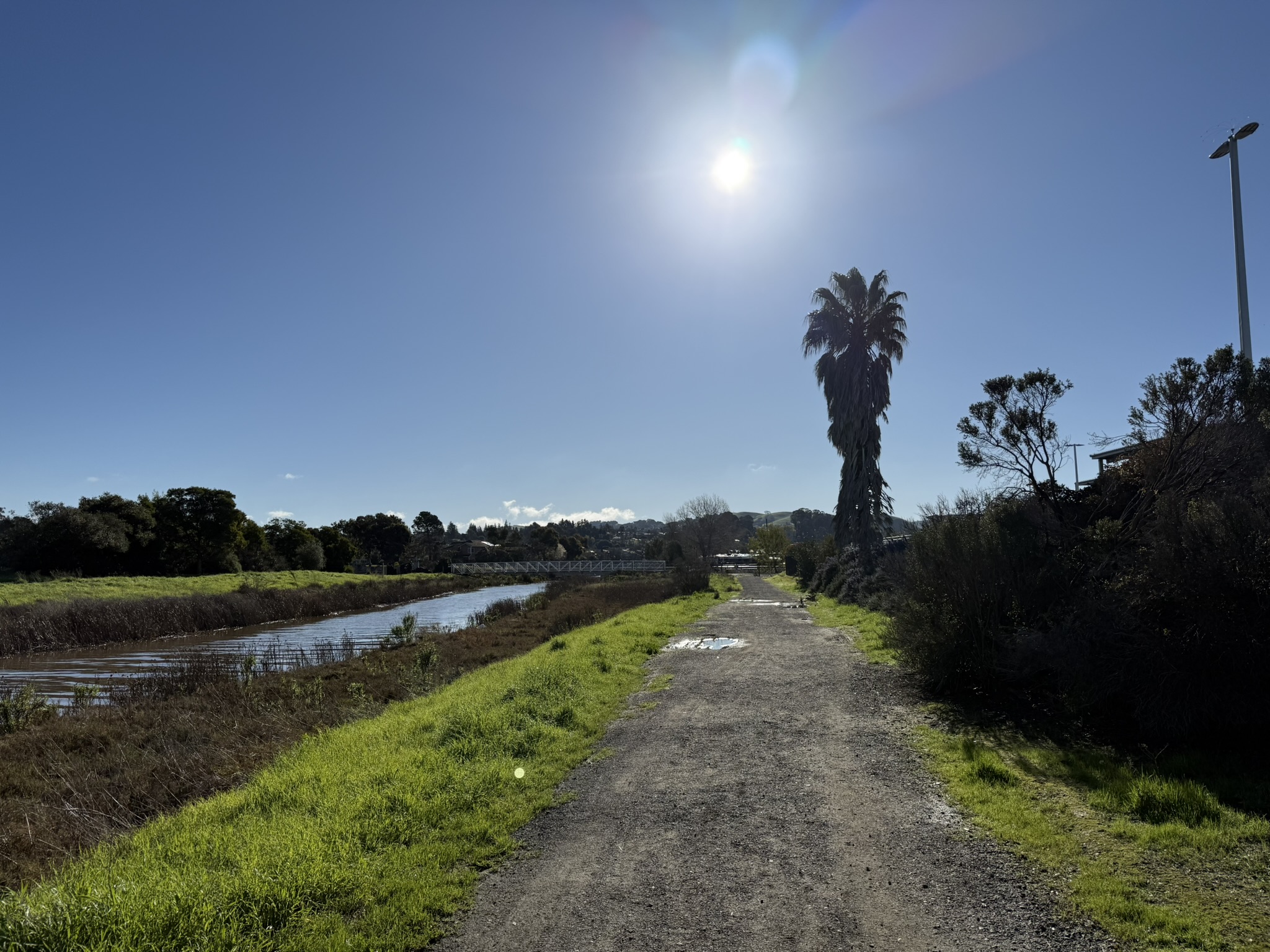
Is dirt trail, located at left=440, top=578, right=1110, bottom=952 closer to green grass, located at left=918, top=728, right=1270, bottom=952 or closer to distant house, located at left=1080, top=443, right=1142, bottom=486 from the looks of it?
green grass, located at left=918, top=728, right=1270, bottom=952

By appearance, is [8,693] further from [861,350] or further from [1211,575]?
[861,350]

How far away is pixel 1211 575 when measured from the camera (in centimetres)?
612

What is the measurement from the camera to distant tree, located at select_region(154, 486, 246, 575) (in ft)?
162

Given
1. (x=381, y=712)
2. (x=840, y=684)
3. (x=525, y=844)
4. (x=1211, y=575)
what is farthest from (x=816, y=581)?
(x=525, y=844)

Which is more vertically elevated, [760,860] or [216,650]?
[760,860]

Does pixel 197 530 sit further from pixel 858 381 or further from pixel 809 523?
pixel 809 523

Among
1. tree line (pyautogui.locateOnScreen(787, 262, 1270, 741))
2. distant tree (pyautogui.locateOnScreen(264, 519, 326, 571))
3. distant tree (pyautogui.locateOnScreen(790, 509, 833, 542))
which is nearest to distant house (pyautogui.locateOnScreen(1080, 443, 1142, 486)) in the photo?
tree line (pyautogui.locateOnScreen(787, 262, 1270, 741))

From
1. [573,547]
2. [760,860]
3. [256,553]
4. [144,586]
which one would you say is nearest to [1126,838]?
[760,860]

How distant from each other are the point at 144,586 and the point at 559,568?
52.4 m

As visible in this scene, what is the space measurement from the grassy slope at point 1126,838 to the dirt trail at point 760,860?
296 millimetres

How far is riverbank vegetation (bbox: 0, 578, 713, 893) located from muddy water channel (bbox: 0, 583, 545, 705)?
149 cm

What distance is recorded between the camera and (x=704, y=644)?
53.7 ft

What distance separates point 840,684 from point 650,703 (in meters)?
3.11

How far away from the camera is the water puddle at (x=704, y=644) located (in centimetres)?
1561
